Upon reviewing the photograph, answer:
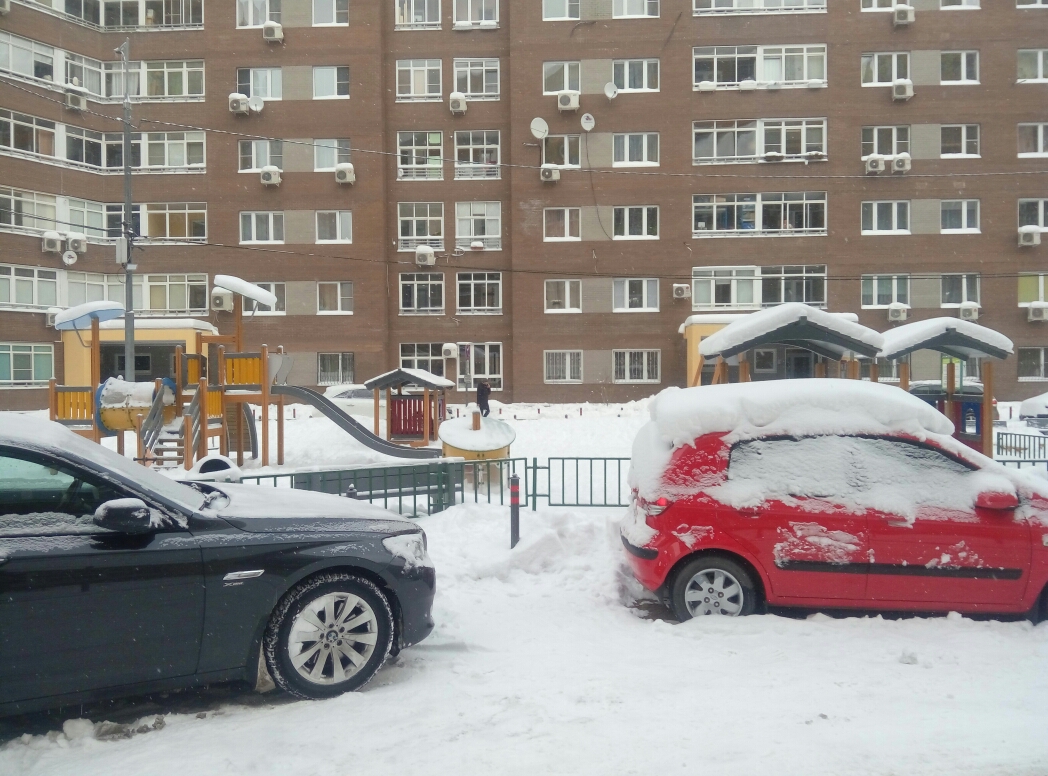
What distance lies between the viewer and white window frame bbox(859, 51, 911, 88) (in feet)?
114

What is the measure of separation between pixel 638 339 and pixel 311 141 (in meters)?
17.5

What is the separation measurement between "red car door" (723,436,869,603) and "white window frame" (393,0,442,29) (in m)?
35.5

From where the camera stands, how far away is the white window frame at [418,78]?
36812 mm

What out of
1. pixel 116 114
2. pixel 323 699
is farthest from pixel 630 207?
pixel 323 699

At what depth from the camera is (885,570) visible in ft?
20.3

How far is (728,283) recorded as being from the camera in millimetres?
35406

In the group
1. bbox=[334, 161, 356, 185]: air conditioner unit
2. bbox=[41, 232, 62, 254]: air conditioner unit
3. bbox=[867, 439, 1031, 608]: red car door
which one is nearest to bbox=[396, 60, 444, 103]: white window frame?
bbox=[334, 161, 356, 185]: air conditioner unit

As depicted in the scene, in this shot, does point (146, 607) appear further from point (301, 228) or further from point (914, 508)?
point (301, 228)

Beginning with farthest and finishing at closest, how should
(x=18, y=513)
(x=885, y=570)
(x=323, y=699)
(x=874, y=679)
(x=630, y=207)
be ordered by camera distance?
(x=630, y=207) < (x=885, y=570) < (x=874, y=679) < (x=323, y=699) < (x=18, y=513)

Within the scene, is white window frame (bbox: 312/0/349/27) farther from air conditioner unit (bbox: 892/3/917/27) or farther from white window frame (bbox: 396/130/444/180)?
air conditioner unit (bbox: 892/3/917/27)

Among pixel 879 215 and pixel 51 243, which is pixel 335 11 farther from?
pixel 879 215

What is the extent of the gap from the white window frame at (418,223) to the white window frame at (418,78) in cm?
484

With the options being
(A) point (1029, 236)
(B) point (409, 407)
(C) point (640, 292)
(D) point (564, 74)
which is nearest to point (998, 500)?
(B) point (409, 407)

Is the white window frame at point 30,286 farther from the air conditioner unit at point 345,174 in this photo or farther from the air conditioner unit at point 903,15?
the air conditioner unit at point 903,15
